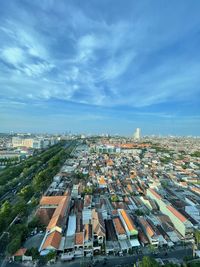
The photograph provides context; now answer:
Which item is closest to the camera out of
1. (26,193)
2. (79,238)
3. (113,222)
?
(79,238)

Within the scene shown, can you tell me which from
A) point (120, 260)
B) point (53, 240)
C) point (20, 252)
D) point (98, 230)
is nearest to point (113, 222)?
point (98, 230)

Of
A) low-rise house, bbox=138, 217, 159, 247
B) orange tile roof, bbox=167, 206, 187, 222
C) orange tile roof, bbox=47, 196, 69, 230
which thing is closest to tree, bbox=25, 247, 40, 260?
orange tile roof, bbox=47, 196, 69, 230

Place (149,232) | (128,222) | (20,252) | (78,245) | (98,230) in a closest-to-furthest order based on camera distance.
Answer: (20,252), (78,245), (98,230), (149,232), (128,222)

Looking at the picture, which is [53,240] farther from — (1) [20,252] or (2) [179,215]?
(2) [179,215]

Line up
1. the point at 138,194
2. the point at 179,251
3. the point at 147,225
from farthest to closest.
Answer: the point at 138,194 < the point at 147,225 < the point at 179,251

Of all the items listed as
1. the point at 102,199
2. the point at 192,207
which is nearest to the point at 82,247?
the point at 102,199

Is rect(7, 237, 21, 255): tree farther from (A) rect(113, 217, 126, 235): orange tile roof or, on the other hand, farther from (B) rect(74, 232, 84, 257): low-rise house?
(A) rect(113, 217, 126, 235): orange tile roof

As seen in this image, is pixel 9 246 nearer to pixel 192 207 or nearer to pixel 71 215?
pixel 71 215
